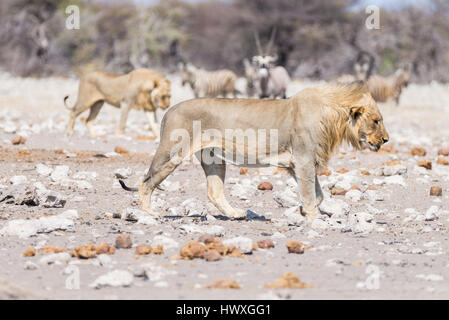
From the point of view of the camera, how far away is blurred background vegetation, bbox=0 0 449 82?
4206 centimetres

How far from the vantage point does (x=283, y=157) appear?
7.21 metres

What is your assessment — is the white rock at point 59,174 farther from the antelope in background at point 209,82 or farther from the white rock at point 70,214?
the antelope in background at point 209,82

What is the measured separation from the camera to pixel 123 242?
5.88m

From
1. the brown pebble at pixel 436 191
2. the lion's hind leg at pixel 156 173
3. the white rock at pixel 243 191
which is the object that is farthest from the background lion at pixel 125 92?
the lion's hind leg at pixel 156 173

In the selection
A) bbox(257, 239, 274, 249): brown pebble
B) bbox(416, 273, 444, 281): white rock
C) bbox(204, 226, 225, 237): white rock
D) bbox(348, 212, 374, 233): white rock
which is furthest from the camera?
bbox(348, 212, 374, 233): white rock

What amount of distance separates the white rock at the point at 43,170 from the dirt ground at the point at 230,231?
1.0 inches

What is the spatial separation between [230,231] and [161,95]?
8.45 metres

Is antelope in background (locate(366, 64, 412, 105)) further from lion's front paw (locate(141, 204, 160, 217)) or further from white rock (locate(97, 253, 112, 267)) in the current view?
white rock (locate(97, 253, 112, 267))

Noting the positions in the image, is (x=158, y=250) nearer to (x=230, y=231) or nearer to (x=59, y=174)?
(x=230, y=231)

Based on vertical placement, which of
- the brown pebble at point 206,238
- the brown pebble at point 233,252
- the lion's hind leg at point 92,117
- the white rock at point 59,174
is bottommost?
the brown pebble at point 233,252

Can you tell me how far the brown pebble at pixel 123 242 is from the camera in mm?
5883

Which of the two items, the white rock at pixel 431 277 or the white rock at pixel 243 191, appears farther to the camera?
the white rock at pixel 243 191

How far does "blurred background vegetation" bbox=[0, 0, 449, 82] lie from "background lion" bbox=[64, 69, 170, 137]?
2643 centimetres

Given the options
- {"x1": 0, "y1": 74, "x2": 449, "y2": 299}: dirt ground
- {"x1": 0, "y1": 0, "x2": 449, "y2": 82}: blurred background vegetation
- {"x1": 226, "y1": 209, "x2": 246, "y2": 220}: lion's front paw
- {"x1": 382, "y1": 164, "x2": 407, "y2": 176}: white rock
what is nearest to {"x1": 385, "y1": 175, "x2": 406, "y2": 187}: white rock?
{"x1": 0, "y1": 74, "x2": 449, "y2": 299}: dirt ground
